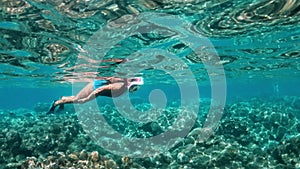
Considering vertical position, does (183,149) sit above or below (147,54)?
below

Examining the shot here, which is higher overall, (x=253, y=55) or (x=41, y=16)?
(x=41, y=16)

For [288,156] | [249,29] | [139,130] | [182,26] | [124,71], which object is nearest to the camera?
[288,156]

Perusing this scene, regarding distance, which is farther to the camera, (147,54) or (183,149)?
(147,54)

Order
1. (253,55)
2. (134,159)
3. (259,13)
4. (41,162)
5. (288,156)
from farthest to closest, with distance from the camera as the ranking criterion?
(253,55), (259,13), (134,159), (288,156), (41,162)

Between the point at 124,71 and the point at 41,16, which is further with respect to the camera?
the point at 124,71

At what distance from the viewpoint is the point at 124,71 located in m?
21.4

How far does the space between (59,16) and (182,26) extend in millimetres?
5419

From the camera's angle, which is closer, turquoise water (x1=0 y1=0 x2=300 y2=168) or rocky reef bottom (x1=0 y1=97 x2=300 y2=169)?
rocky reef bottom (x1=0 y1=97 x2=300 y2=169)

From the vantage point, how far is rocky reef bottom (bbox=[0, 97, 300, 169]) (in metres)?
8.59

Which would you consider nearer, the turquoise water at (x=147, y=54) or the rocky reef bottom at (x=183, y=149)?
the rocky reef bottom at (x=183, y=149)

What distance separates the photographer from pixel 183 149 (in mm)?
9945

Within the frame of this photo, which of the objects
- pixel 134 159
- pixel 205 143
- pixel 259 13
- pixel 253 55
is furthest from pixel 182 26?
pixel 253 55

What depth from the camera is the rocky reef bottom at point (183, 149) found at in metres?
8.59

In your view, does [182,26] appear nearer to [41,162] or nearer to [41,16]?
[41,16]
